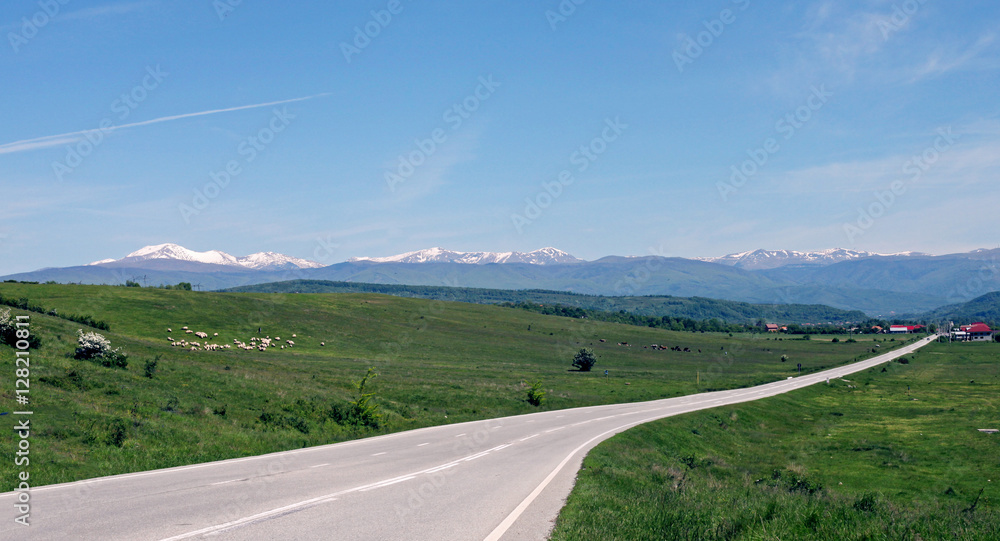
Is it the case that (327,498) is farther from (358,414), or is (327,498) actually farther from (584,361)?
(584,361)

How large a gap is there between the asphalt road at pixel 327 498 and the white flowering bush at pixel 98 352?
13.6 metres

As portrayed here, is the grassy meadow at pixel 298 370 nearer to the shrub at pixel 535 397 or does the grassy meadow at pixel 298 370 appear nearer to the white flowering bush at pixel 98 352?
the white flowering bush at pixel 98 352

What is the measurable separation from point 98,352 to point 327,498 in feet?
72.4

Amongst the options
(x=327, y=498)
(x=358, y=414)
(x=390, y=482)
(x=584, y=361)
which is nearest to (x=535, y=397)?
(x=358, y=414)

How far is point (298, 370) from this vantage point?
52000mm

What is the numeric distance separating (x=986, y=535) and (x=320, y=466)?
15.0m

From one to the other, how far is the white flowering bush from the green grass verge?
22738mm

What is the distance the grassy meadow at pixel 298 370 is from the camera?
62.8 ft

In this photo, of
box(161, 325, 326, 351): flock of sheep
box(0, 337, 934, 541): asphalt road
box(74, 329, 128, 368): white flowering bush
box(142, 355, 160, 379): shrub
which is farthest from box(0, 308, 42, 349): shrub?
box(161, 325, 326, 351): flock of sheep

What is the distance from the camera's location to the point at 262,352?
83.8 metres

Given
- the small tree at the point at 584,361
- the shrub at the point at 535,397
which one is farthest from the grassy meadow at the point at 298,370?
the small tree at the point at 584,361

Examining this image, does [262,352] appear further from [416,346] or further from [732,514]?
[732,514]

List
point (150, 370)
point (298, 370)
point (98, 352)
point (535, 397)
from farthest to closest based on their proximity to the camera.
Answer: point (298, 370)
point (535, 397)
point (150, 370)
point (98, 352)

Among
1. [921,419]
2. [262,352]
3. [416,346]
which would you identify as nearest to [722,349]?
[416,346]
